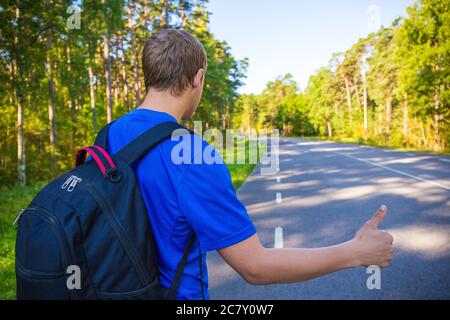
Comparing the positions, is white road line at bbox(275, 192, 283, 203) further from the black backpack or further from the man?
the black backpack

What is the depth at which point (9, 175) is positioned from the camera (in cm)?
1889

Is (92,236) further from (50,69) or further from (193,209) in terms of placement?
(50,69)

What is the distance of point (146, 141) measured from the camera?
121 cm

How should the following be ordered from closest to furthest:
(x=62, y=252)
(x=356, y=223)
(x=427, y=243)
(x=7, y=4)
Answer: (x=62, y=252) → (x=427, y=243) → (x=356, y=223) → (x=7, y=4)

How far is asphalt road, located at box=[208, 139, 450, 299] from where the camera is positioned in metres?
3.90

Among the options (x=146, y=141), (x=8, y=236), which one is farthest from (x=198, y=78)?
(x=8, y=236)

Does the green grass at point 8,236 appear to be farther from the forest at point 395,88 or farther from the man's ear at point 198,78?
the forest at point 395,88

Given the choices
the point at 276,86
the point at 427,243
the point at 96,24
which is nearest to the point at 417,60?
the point at 96,24

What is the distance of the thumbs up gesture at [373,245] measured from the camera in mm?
1267

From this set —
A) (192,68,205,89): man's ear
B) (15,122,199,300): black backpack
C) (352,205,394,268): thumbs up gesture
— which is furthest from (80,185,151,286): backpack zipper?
(352,205,394,268): thumbs up gesture

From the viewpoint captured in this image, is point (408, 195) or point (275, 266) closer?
point (275, 266)

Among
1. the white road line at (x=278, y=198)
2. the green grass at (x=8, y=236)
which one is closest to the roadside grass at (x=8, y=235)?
the green grass at (x=8, y=236)

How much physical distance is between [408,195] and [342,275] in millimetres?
5879

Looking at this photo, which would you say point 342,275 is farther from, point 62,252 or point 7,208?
point 7,208
